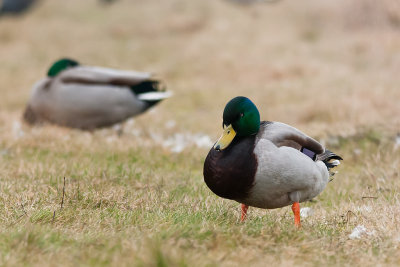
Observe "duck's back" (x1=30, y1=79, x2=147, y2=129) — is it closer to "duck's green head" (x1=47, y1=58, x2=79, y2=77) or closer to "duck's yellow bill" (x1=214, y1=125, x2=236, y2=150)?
"duck's green head" (x1=47, y1=58, x2=79, y2=77)

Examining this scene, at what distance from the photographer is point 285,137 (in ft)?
10.9

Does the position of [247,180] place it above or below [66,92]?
above

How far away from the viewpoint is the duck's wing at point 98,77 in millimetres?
6707

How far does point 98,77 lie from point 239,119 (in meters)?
3.86

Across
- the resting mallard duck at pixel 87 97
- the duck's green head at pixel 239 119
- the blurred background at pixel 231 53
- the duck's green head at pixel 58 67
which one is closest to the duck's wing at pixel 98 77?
the resting mallard duck at pixel 87 97

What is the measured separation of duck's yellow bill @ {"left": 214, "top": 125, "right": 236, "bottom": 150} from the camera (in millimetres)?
3152

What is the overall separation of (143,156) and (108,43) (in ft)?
35.0

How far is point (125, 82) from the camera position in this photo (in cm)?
690

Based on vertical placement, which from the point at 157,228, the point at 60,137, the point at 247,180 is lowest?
the point at 60,137

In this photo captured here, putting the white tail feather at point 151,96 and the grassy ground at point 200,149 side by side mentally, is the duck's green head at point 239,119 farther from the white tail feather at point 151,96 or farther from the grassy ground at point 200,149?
the white tail feather at point 151,96

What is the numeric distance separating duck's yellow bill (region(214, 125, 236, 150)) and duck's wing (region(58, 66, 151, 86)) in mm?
3790

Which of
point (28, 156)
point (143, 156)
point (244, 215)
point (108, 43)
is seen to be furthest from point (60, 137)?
point (108, 43)

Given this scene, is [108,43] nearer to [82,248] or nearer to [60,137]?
[60,137]

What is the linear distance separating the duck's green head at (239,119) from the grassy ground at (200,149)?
511 millimetres
